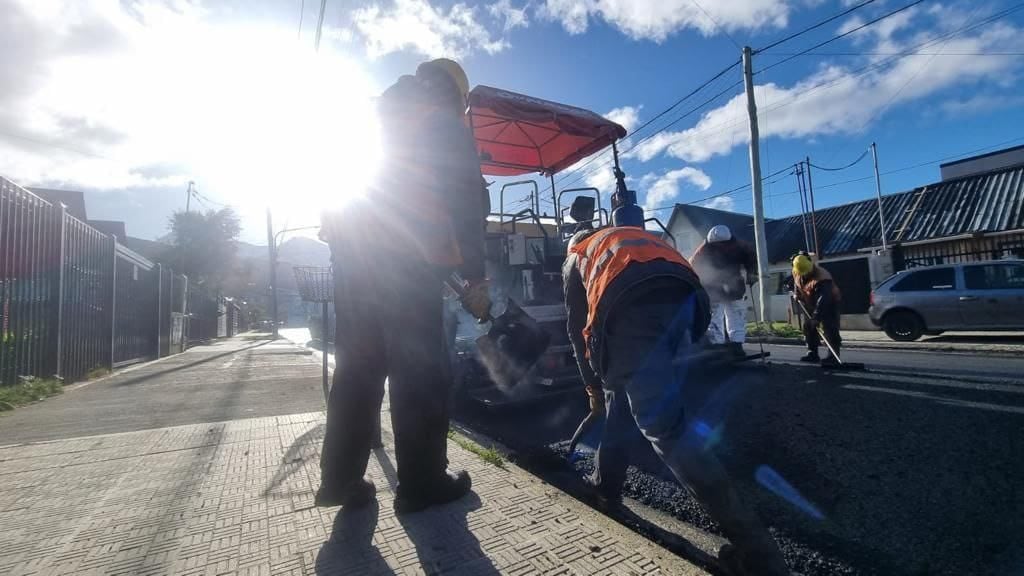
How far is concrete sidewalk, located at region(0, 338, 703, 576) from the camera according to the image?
1.56 metres

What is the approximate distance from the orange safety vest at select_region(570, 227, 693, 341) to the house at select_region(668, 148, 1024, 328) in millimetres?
13989

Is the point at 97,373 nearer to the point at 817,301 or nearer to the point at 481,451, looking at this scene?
the point at 481,451

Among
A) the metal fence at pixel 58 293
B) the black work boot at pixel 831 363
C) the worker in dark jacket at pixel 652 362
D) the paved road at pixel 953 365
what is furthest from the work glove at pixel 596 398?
the metal fence at pixel 58 293

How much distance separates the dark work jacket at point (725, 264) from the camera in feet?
11.8

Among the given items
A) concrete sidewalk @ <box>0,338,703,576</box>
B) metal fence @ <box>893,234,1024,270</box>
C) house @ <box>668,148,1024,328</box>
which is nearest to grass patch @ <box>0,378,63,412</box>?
concrete sidewalk @ <box>0,338,703,576</box>

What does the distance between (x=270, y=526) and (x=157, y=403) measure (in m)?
3.99

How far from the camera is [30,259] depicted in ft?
18.7

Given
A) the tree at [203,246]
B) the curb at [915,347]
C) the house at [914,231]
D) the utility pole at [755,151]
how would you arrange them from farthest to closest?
the tree at [203,246]
the house at [914,231]
the utility pole at [755,151]
the curb at [915,347]

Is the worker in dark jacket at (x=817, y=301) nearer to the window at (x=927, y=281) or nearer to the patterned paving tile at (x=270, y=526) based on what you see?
the patterned paving tile at (x=270, y=526)

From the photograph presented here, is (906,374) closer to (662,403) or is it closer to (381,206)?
(662,403)

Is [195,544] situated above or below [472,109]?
below

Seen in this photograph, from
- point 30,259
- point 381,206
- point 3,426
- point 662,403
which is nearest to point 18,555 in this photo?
point 381,206

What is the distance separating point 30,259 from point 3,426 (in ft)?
10.0

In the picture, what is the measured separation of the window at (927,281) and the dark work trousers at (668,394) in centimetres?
1128
